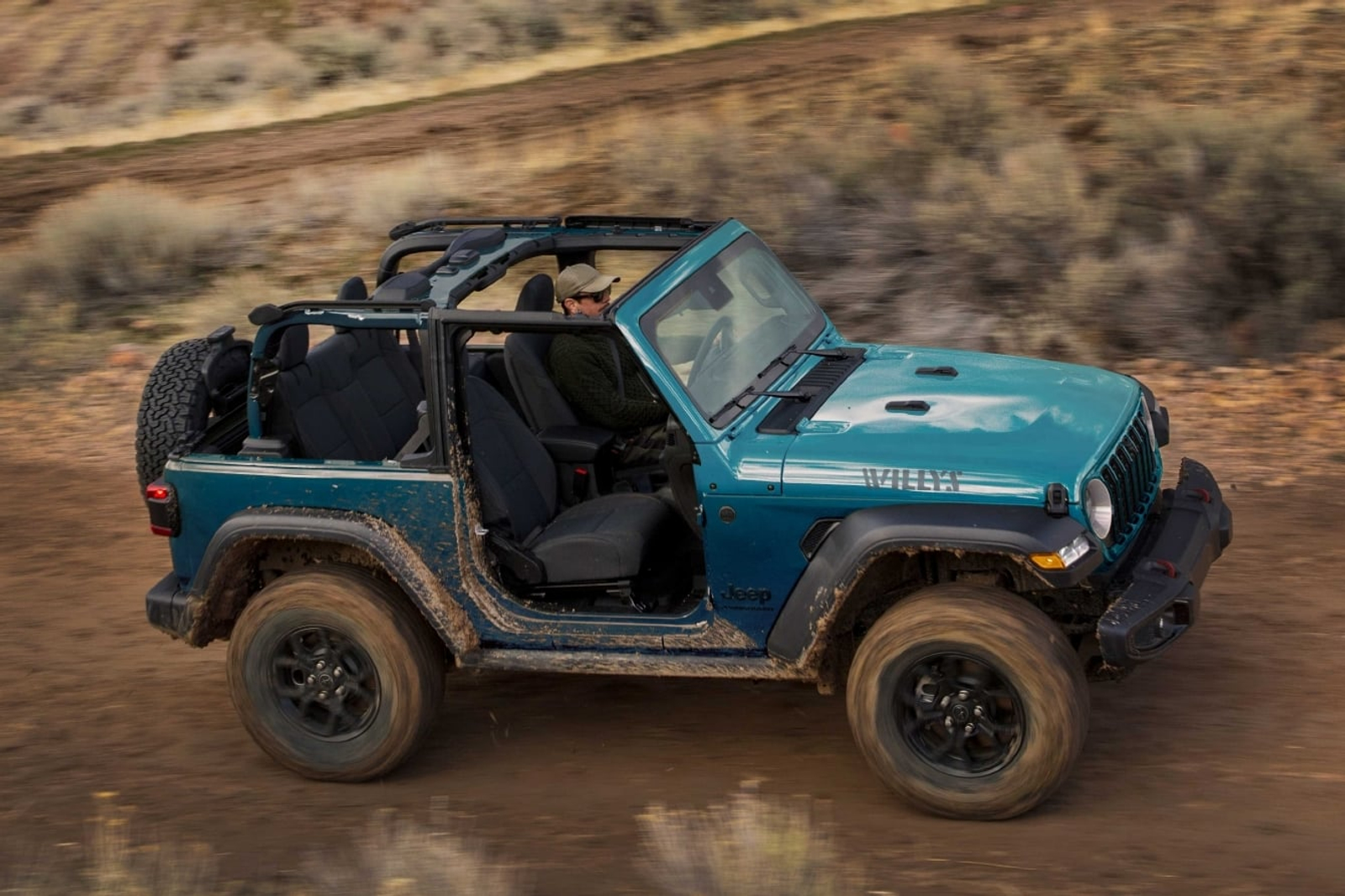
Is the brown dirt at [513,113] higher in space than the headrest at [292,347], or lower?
lower

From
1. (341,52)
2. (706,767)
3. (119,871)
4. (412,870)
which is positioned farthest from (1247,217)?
(341,52)

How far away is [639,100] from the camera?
1836 cm

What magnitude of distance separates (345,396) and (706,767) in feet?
6.53

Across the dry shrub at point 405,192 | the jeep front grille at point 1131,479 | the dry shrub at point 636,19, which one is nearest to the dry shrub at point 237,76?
the dry shrub at point 636,19

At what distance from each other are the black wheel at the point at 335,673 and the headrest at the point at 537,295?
1.27 metres

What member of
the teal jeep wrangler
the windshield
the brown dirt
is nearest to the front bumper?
the teal jeep wrangler

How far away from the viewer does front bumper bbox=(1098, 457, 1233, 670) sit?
17.3ft

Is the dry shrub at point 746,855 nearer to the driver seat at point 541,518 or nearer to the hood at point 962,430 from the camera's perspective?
the driver seat at point 541,518

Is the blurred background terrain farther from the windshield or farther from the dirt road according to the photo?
the windshield

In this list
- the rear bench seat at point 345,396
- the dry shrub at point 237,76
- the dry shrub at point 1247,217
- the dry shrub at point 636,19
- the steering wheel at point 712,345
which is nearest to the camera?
the steering wheel at point 712,345

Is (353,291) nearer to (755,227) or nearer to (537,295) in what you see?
(537,295)

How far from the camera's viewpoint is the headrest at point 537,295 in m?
6.59

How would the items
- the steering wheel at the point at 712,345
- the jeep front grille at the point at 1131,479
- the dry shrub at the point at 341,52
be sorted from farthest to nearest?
1. the dry shrub at the point at 341,52
2. the steering wheel at the point at 712,345
3. the jeep front grille at the point at 1131,479

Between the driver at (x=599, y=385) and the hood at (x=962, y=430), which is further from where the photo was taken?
the driver at (x=599, y=385)
